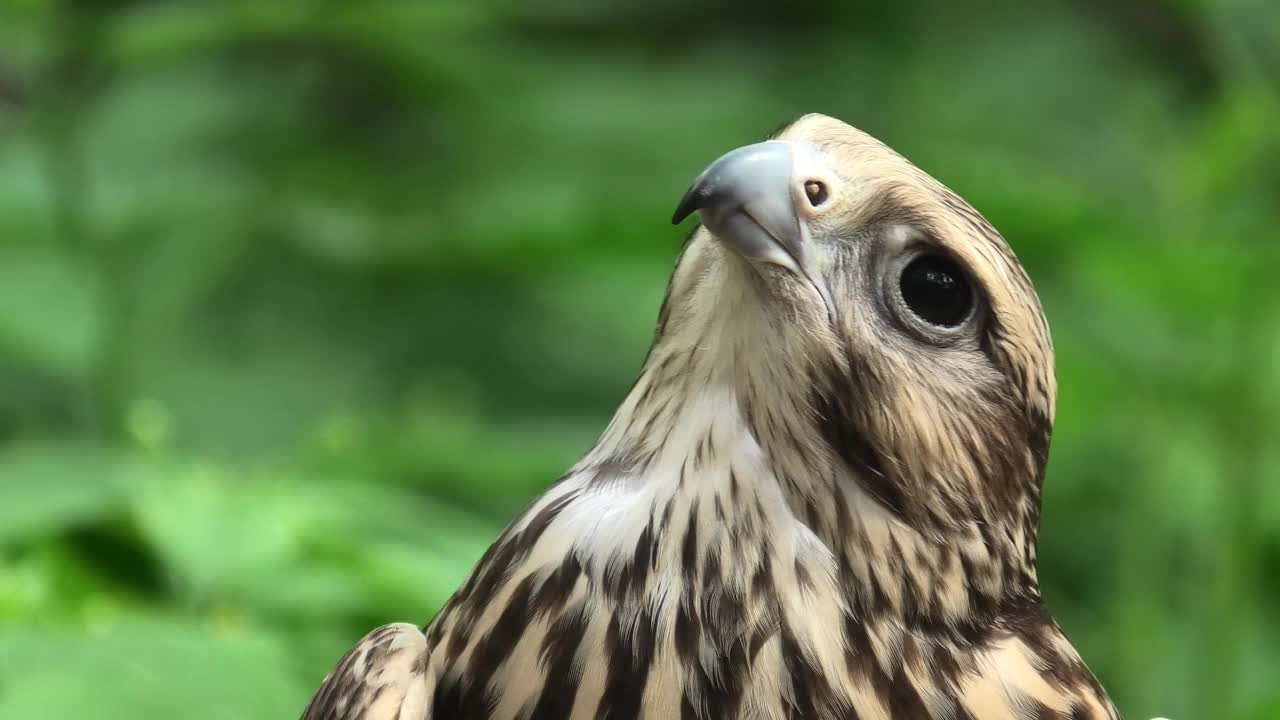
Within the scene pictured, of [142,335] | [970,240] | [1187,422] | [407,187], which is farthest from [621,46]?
[970,240]

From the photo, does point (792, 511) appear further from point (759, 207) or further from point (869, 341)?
point (759, 207)

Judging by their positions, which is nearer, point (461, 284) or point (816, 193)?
point (816, 193)

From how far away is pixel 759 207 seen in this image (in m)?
1.55

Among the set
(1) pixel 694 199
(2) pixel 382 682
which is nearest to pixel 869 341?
(1) pixel 694 199

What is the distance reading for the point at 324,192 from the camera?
19.4ft

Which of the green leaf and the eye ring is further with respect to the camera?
the green leaf

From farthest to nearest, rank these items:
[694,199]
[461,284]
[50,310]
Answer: [461,284], [50,310], [694,199]

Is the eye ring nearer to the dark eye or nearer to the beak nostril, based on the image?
the beak nostril

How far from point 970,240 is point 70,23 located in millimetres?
3052

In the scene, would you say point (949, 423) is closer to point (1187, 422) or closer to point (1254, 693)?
point (1187, 422)

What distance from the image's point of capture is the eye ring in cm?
163

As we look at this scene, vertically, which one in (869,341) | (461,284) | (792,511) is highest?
(869,341)

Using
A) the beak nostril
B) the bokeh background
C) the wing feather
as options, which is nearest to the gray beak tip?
the beak nostril

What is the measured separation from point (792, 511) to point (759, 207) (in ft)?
0.97
